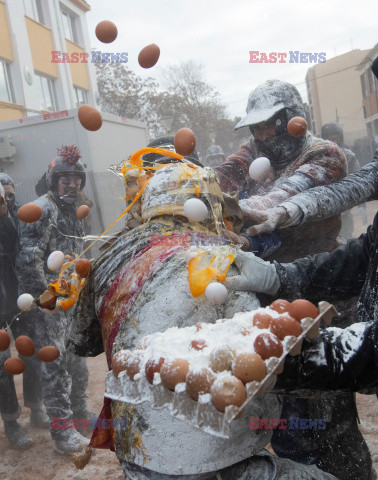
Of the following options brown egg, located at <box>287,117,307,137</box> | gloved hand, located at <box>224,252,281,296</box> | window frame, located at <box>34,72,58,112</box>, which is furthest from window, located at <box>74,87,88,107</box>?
gloved hand, located at <box>224,252,281,296</box>

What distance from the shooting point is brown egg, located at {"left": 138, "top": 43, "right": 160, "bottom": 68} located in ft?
7.98

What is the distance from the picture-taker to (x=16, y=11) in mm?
12000

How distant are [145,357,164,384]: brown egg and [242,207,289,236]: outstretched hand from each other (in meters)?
1.22

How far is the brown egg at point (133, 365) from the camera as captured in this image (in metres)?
1.26

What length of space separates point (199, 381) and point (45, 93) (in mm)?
13969

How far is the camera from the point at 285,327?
116cm

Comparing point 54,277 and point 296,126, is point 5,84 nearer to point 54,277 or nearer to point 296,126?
point 54,277

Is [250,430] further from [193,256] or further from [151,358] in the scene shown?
[193,256]

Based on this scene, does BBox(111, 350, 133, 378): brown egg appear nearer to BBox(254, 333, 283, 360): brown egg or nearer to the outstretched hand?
BBox(254, 333, 283, 360): brown egg

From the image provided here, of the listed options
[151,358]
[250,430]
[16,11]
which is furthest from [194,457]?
[16,11]

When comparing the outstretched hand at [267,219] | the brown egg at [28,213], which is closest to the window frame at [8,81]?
the brown egg at [28,213]

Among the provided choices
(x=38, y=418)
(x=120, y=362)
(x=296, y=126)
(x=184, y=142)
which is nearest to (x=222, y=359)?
(x=120, y=362)

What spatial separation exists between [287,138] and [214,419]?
2.05 m

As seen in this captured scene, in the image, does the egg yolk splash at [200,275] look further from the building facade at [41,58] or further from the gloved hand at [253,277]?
the building facade at [41,58]
